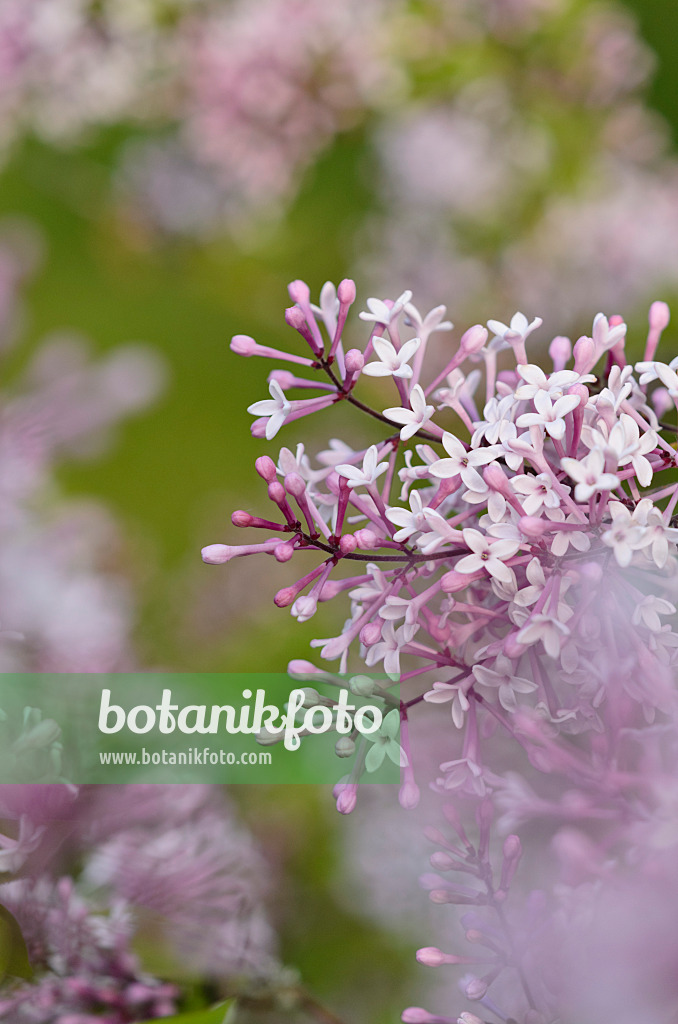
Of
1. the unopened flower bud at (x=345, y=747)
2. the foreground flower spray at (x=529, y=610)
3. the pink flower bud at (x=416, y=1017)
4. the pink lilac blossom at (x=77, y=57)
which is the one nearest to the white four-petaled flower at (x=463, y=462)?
the foreground flower spray at (x=529, y=610)

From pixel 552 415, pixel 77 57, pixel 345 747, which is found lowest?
pixel 345 747

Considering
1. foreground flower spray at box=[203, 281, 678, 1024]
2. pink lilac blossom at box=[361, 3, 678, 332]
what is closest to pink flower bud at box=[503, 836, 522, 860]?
foreground flower spray at box=[203, 281, 678, 1024]

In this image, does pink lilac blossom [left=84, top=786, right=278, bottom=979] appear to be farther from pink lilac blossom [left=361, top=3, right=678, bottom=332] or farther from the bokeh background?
pink lilac blossom [left=361, top=3, right=678, bottom=332]

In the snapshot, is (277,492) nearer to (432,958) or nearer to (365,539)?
(365,539)

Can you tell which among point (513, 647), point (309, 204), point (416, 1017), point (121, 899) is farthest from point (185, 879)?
point (309, 204)

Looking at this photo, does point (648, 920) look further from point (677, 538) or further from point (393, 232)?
point (393, 232)

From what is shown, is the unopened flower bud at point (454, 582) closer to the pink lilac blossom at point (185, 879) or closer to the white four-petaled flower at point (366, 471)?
the white four-petaled flower at point (366, 471)

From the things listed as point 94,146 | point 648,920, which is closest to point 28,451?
point 648,920
